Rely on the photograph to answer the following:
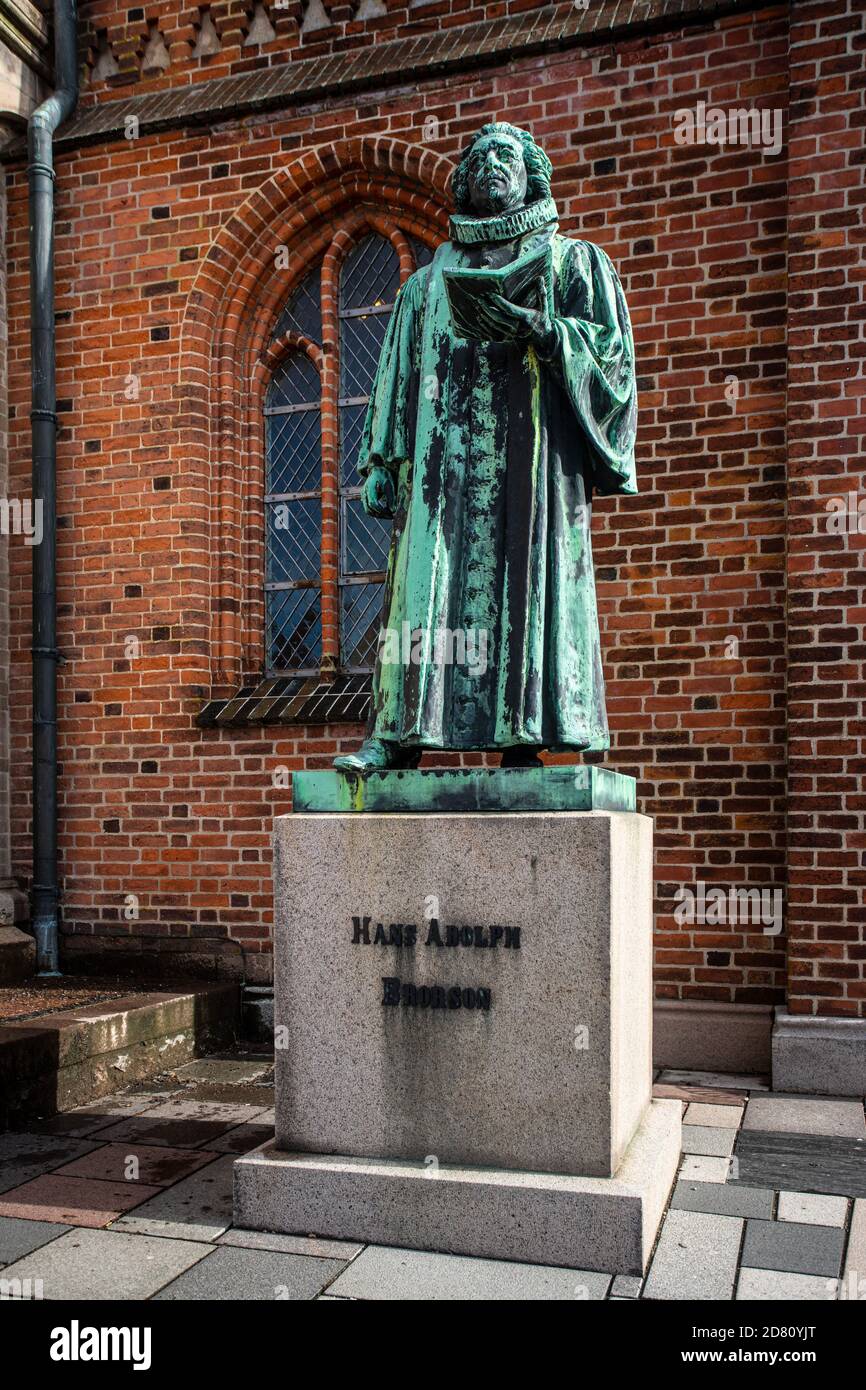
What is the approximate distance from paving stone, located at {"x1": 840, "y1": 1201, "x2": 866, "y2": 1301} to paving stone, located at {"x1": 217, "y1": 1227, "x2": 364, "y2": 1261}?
49.4 inches

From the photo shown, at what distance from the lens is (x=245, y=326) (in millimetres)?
6961

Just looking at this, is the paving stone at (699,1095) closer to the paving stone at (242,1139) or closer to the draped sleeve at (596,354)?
the paving stone at (242,1139)

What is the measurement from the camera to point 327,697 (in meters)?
6.31

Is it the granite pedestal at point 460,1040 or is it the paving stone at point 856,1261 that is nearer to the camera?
the paving stone at point 856,1261

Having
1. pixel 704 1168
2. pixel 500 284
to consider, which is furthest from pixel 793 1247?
pixel 500 284

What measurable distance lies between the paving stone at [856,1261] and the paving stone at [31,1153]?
8.34ft

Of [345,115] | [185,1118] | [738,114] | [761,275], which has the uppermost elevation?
[345,115]

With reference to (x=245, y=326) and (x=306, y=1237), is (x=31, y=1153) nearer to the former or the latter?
(x=306, y=1237)

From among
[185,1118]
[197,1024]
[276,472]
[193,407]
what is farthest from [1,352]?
[185,1118]

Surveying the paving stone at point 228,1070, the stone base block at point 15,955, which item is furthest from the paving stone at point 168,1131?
the stone base block at point 15,955

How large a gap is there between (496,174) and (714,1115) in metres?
3.57

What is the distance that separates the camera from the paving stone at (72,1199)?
3438mm

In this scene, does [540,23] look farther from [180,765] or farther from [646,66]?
[180,765]

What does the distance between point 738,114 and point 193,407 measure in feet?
10.8
